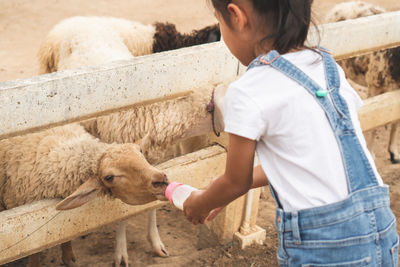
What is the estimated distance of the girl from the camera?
144cm

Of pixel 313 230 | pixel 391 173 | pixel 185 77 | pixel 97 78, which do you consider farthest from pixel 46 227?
pixel 391 173

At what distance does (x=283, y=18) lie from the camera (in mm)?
1467

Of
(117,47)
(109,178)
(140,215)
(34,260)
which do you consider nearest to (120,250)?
(34,260)

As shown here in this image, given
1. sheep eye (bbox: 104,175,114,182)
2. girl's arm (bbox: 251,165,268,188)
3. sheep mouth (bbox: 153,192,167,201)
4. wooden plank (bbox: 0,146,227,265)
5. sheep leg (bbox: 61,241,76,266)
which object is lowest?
sheep leg (bbox: 61,241,76,266)

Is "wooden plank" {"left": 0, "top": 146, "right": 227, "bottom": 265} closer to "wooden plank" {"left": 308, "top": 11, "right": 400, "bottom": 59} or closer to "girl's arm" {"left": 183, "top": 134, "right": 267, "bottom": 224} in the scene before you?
"girl's arm" {"left": 183, "top": 134, "right": 267, "bottom": 224}

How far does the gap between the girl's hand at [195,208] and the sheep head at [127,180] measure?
788 mm

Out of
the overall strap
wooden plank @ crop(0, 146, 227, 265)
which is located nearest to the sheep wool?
wooden plank @ crop(0, 146, 227, 265)

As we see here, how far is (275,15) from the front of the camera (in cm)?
147

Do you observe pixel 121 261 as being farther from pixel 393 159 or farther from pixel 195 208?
pixel 393 159

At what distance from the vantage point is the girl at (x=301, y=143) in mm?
1438

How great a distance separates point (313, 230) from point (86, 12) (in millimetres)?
8580

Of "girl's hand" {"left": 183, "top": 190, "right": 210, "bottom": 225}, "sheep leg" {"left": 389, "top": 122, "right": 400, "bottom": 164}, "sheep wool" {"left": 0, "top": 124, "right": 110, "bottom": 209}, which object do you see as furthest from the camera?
"sheep leg" {"left": 389, "top": 122, "right": 400, "bottom": 164}

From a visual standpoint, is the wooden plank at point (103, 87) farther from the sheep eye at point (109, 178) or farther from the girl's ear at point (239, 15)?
the girl's ear at point (239, 15)

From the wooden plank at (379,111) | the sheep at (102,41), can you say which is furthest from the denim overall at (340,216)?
the sheep at (102,41)
